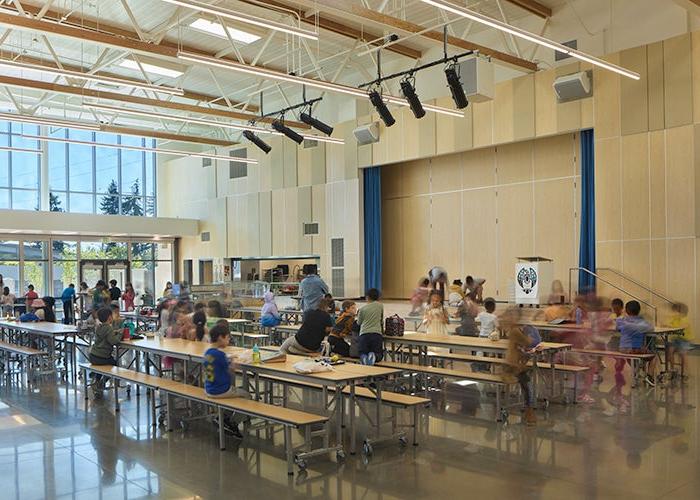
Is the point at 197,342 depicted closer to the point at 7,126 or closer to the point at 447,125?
the point at 447,125

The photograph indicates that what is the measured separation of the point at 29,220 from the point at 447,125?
12.9 metres

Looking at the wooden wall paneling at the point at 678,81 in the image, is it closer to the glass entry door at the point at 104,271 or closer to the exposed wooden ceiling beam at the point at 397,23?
the exposed wooden ceiling beam at the point at 397,23

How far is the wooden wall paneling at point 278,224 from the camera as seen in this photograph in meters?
20.6

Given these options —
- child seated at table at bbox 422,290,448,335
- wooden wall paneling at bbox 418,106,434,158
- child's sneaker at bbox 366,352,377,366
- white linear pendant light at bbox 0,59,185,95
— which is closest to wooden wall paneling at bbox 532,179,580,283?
wooden wall paneling at bbox 418,106,434,158

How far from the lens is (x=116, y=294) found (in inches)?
708

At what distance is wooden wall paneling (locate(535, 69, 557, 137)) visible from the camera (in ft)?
46.1

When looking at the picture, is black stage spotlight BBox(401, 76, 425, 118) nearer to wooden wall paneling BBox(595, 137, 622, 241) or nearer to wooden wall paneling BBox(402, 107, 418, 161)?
wooden wall paneling BBox(595, 137, 622, 241)

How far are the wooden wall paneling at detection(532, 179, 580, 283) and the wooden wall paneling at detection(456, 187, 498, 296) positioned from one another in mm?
1152

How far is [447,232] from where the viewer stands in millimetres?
17234

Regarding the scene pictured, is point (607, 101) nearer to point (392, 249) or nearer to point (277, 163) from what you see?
point (392, 249)

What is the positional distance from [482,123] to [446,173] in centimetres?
226

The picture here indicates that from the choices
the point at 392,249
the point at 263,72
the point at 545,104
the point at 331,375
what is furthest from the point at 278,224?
the point at 331,375

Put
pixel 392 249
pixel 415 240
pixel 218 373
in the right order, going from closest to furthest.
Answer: pixel 218 373
pixel 415 240
pixel 392 249

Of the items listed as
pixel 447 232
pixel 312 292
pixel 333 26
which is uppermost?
pixel 333 26
